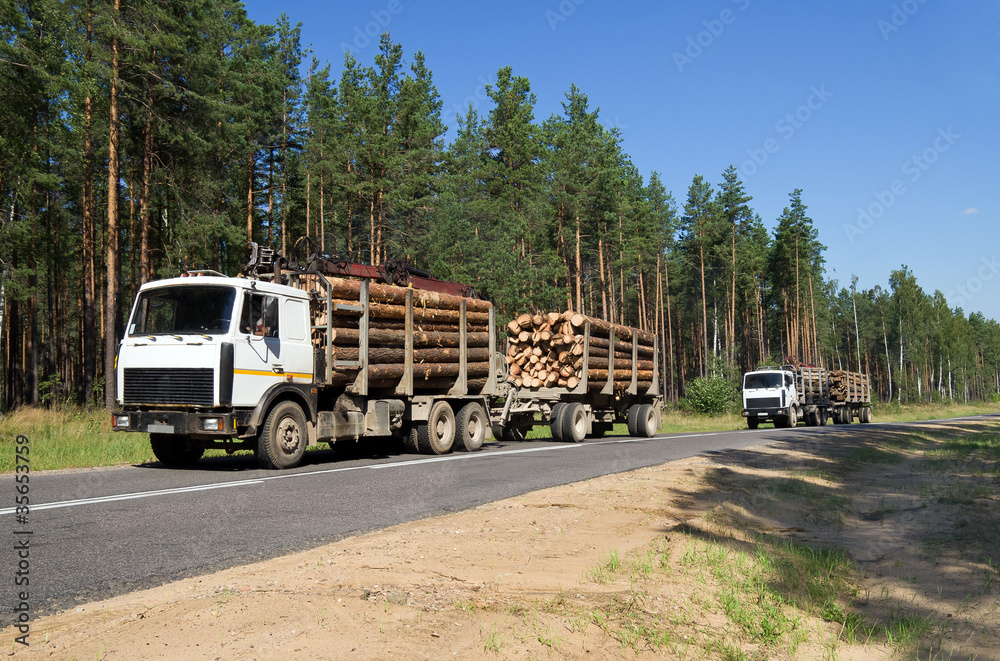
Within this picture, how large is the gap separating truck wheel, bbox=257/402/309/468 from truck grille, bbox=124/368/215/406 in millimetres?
1037

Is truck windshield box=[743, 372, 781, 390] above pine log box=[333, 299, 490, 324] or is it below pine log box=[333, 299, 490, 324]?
below

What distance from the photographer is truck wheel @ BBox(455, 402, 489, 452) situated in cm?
1512

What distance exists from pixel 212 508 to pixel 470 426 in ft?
28.4

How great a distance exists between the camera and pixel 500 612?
401 centimetres

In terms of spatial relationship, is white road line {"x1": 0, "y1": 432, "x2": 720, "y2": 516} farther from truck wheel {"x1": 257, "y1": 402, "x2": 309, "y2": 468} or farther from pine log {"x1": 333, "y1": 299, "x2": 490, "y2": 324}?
pine log {"x1": 333, "y1": 299, "x2": 490, "y2": 324}

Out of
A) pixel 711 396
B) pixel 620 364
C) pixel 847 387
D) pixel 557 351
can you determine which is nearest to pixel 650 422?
pixel 620 364

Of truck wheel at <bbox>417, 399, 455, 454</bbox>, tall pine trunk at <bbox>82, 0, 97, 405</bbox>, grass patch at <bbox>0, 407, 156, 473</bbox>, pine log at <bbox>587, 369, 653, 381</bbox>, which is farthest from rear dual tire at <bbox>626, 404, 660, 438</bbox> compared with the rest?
tall pine trunk at <bbox>82, 0, 97, 405</bbox>

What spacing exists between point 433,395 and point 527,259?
27.4m

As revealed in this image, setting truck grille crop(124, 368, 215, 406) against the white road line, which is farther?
truck grille crop(124, 368, 215, 406)

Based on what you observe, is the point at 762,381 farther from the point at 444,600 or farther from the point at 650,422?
the point at 444,600

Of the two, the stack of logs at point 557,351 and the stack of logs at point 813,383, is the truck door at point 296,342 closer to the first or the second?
the stack of logs at point 557,351

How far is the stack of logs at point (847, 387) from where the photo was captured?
1481 inches

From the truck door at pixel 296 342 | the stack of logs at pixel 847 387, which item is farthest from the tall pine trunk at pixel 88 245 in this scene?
the stack of logs at pixel 847 387

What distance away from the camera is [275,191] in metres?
37.9
